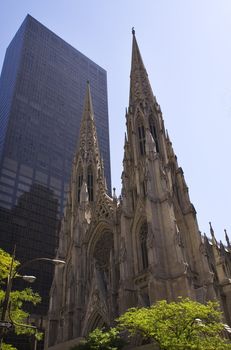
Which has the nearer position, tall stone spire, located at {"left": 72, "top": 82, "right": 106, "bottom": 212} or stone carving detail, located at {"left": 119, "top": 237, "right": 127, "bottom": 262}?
stone carving detail, located at {"left": 119, "top": 237, "right": 127, "bottom": 262}

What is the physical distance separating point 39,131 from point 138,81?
29.6 metres

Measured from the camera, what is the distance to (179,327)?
53.6 ft

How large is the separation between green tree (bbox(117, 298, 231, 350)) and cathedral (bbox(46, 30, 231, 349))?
825cm

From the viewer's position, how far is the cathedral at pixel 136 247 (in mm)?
27547

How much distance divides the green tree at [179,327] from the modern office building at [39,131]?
122 feet

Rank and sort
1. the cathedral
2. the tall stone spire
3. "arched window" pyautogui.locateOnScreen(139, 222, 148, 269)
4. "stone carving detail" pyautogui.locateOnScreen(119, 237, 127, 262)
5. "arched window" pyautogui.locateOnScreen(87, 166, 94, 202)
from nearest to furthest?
1. the cathedral
2. "stone carving detail" pyautogui.locateOnScreen(119, 237, 127, 262)
3. "arched window" pyautogui.locateOnScreen(139, 222, 148, 269)
4. the tall stone spire
5. "arched window" pyautogui.locateOnScreen(87, 166, 94, 202)

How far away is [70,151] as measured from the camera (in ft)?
237

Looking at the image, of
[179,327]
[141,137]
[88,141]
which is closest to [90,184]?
[88,141]

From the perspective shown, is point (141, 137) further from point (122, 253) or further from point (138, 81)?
point (122, 253)

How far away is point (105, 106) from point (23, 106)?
25.7 meters

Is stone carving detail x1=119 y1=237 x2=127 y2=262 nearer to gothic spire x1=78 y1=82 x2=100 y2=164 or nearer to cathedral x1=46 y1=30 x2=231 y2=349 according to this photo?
cathedral x1=46 y1=30 x2=231 y2=349

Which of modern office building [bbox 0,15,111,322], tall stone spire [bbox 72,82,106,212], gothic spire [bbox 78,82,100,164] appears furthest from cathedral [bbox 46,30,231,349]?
modern office building [bbox 0,15,111,322]

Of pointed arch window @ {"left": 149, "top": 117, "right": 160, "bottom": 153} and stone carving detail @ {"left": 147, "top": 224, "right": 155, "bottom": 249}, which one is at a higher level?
pointed arch window @ {"left": 149, "top": 117, "right": 160, "bottom": 153}

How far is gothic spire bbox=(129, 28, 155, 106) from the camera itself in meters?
44.5
